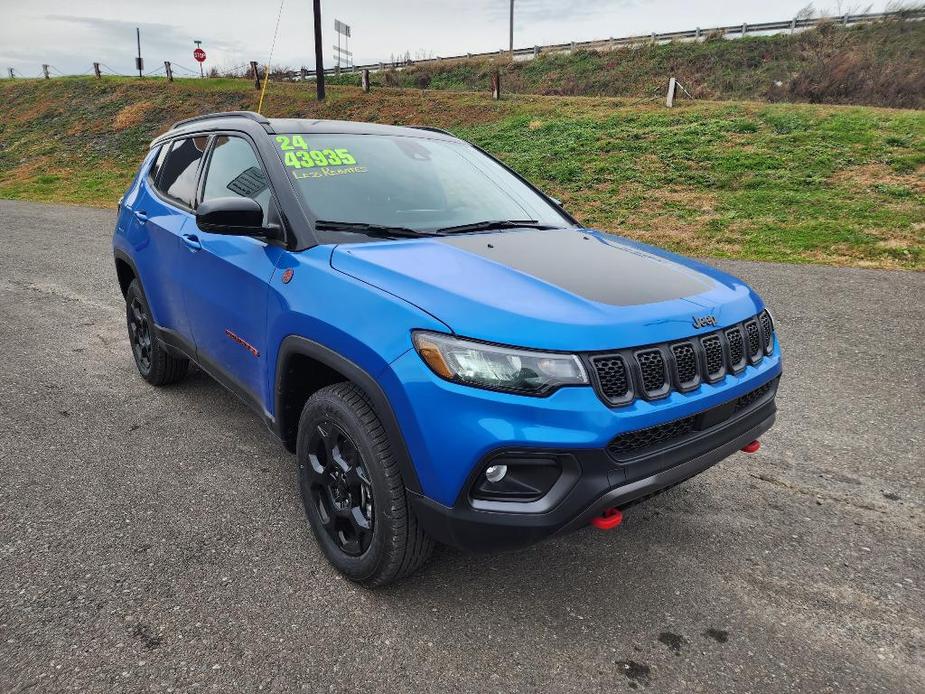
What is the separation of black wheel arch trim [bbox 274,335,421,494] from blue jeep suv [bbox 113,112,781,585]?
1 centimetres

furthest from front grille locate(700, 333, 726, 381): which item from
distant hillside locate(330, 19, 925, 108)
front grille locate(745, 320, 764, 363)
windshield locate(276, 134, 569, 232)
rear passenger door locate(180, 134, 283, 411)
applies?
distant hillside locate(330, 19, 925, 108)

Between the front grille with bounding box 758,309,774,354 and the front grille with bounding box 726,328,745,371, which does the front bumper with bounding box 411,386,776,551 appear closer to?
the front grille with bounding box 726,328,745,371

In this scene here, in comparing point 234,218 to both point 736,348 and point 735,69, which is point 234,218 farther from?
point 735,69

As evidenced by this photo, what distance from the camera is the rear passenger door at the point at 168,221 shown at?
12.2 ft

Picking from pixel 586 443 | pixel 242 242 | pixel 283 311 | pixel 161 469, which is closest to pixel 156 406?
pixel 161 469

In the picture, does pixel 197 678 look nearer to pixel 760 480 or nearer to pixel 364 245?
pixel 364 245

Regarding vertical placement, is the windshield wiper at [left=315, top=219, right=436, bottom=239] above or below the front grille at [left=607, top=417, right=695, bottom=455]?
above

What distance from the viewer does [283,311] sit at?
264 cm

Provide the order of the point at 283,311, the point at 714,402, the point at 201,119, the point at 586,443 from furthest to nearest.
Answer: the point at 201,119 < the point at 283,311 < the point at 714,402 < the point at 586,443

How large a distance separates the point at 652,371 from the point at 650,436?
213 millimetres

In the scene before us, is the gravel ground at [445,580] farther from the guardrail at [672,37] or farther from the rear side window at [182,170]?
the guardrail at [672,37]

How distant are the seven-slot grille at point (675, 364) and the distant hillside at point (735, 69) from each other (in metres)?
21.8

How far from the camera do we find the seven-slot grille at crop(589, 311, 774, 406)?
2.05 meters

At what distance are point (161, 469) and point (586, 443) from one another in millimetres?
2476
